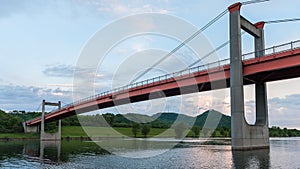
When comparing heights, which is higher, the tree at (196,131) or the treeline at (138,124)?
the treeline at (138,124)

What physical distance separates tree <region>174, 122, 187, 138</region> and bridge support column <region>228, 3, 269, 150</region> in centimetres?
5729

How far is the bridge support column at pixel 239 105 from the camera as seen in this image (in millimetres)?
37312

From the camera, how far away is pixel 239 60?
38.4m

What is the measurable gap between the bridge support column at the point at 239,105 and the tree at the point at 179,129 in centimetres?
5729

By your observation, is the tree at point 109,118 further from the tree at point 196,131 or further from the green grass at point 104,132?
the tree at point 196,131

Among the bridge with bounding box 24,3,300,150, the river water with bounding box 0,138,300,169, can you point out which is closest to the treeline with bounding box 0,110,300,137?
the bridge with bounding box 24,3,300,150

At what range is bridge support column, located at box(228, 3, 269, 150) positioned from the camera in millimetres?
37312

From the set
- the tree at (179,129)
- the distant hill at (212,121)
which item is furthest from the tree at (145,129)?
the distant hill at (212,121)

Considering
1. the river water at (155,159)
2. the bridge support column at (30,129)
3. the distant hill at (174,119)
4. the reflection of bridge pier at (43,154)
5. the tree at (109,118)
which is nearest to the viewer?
the river water at (155,159)

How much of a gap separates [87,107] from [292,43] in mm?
45186

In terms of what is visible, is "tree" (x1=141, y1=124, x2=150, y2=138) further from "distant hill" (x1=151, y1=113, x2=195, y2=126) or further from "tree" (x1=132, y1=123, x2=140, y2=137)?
"distant hill" (x1=151, y1=113, x2=195, y2=126)

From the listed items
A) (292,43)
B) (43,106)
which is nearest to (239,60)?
(292,43)

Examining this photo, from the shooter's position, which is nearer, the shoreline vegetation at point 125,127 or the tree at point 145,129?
the shoreline vegetation at point 125,127

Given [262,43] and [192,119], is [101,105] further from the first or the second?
[192,119]
